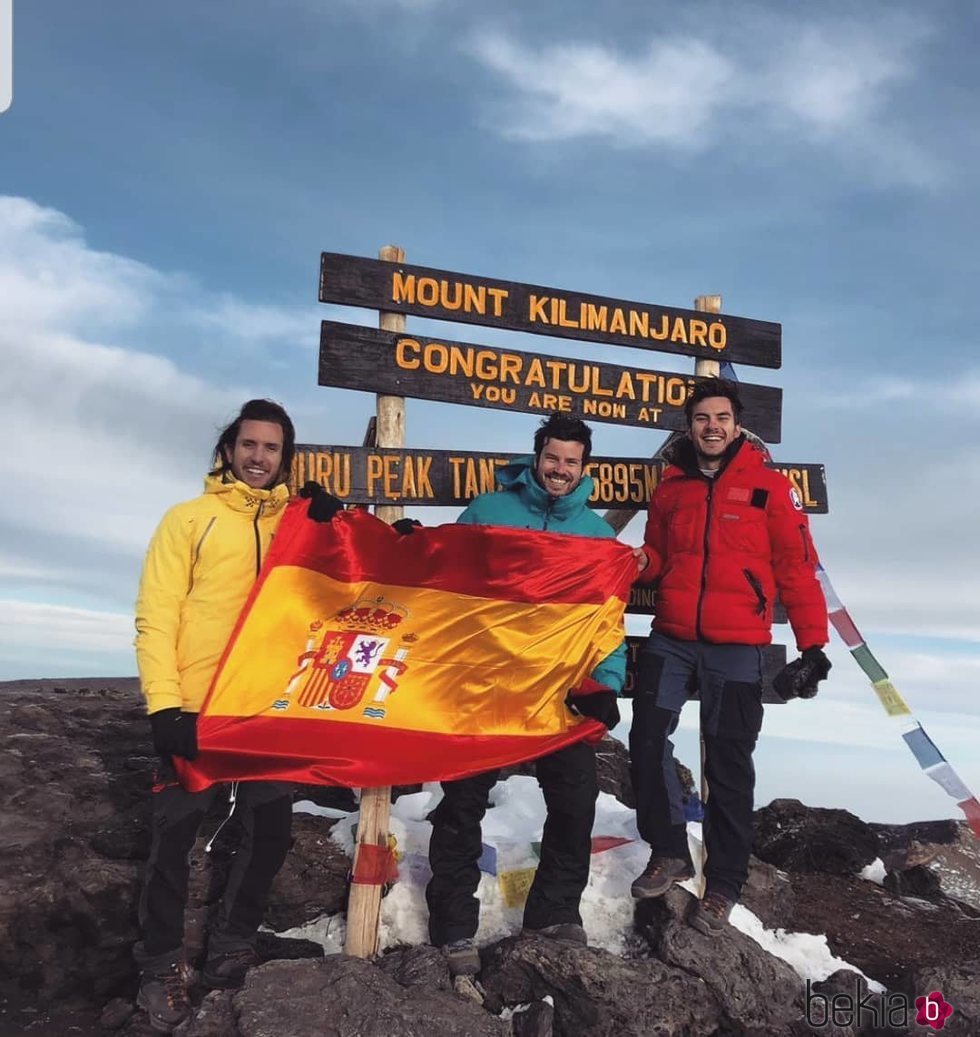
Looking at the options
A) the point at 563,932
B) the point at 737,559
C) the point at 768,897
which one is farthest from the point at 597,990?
the point at 737,559

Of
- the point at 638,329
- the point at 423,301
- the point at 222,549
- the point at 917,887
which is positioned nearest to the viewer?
the point at 222,549

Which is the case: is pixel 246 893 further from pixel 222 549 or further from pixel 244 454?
pixel 244 454

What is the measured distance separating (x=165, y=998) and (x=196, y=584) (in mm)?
2300

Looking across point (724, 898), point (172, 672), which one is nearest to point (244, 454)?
point (172, 672)

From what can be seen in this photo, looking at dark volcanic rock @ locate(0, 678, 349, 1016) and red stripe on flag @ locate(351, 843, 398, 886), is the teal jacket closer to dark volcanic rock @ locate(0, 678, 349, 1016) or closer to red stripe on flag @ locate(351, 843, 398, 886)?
red stripe on flag @ locate(351, 843, 398, 886)

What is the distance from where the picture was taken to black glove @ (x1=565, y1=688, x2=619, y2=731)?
608cm

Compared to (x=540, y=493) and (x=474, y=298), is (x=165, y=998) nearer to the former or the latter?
(x=540, y=493)

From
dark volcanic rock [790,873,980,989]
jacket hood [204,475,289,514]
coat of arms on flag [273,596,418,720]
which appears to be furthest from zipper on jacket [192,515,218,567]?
dark volcanic rock [790,873,980,989]

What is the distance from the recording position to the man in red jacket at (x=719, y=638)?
6.16 meters

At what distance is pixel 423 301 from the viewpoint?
7156mm

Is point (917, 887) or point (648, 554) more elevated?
point (648, 554)

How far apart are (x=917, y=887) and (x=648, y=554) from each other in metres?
5.30

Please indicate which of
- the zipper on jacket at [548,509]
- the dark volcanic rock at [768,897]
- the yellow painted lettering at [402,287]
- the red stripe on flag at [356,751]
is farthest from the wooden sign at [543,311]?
the dark volcanic rock at [768,897]

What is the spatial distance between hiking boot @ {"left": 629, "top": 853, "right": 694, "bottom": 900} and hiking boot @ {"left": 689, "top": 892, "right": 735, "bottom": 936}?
0.74 ft
